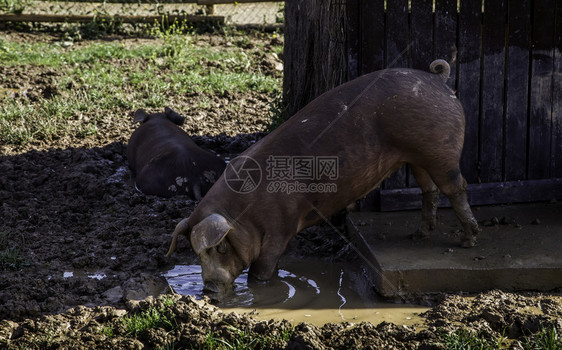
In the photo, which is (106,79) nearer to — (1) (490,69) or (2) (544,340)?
(1) (490,69)

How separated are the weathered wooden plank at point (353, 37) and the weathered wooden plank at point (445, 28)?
23.6 inches

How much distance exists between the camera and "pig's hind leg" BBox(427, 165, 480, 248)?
497 cm

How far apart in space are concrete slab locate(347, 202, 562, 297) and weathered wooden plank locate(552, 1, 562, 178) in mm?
466

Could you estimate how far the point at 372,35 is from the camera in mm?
5746

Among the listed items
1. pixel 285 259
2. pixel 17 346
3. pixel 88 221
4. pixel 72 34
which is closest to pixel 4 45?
pixel 72 34

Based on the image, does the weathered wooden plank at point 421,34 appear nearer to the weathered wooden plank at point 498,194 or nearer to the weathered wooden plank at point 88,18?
the weathered wooden plank at point 498,194

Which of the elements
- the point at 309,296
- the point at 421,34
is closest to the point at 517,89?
the point at 421,34

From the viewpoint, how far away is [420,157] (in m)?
4.97

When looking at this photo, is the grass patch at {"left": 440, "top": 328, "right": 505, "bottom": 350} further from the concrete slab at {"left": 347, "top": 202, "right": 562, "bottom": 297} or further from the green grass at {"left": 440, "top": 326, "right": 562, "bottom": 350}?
the concrete slab at {"left": 347, "top": 202, "right": 562, "bottom": 297}

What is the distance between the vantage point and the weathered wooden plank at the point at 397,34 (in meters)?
5.73

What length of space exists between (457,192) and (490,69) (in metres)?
1.36

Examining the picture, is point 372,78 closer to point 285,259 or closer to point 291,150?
point 291,150

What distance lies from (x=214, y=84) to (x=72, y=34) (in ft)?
13.2

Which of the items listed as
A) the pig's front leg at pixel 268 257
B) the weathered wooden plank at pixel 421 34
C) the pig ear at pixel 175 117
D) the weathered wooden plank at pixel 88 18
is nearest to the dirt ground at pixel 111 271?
the pig ear at pixel 175 117
